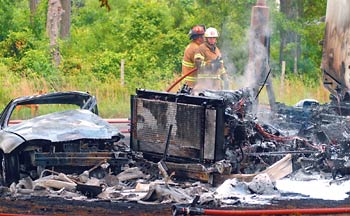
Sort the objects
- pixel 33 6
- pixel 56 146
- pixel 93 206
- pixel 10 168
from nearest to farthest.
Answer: pixel 93 206 < pixel 10 168 < pixel 56 146 < pixel 33 6

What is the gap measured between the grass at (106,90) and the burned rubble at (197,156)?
31.8 feet

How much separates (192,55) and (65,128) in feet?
18.2

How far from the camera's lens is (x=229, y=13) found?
1130 inches

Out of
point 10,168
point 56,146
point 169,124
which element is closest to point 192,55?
point 169,124

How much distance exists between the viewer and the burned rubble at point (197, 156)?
1152 centimetres

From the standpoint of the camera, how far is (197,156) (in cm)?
1231

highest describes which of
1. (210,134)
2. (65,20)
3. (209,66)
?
(65,20)

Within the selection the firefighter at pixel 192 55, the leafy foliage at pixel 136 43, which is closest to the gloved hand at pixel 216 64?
the firefighter at pixel 192 55

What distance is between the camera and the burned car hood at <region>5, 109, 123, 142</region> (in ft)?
39.2

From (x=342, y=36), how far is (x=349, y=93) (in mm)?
1214

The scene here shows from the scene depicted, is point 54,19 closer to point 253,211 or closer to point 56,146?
point 56,146

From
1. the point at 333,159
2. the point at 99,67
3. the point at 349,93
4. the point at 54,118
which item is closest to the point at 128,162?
the point at 54,118

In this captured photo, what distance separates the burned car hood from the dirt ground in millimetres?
1088

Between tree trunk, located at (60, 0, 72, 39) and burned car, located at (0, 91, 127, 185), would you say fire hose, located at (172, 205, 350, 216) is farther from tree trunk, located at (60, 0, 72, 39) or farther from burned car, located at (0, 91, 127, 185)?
tree trunk, located at (60, 0, 72, 39)
